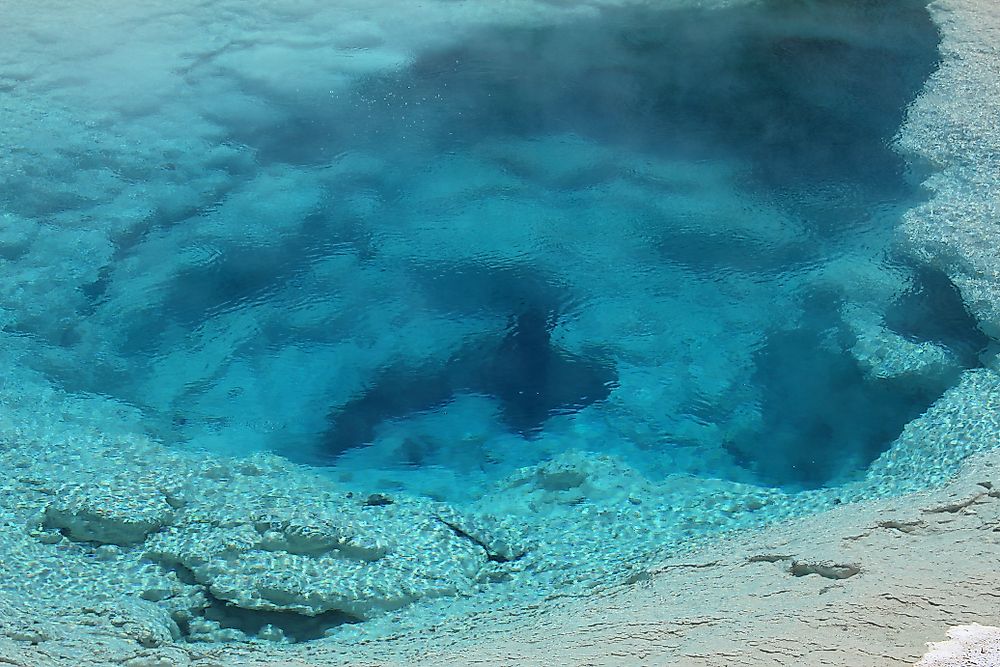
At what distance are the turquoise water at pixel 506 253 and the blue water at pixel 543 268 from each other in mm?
10

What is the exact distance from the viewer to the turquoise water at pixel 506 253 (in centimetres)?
255

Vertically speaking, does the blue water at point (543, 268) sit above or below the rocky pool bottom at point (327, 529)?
above

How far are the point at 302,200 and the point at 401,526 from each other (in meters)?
1.59

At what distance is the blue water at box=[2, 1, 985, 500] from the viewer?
254 cm

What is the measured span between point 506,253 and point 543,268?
0.48ft

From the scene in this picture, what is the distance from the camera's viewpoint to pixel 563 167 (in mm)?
3547

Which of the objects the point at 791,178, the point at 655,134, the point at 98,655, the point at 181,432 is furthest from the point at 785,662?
the point at 655,134

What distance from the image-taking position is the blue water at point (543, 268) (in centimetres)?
254

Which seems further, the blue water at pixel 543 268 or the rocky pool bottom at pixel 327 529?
the blue water at pixel 543 268

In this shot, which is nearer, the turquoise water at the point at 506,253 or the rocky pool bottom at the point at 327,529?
the rocky pool bottom at the point at 327,529

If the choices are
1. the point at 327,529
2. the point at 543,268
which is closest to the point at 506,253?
the point at 543,268

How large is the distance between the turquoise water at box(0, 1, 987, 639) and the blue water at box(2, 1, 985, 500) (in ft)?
0.03

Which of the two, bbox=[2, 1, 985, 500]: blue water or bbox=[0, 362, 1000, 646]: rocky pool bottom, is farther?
bbox=[2, 1, 985, 500]: blue water

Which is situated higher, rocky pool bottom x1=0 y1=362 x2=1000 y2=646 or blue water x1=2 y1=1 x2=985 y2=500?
blue water x1=2 y1=1 x2=985 y2=500
